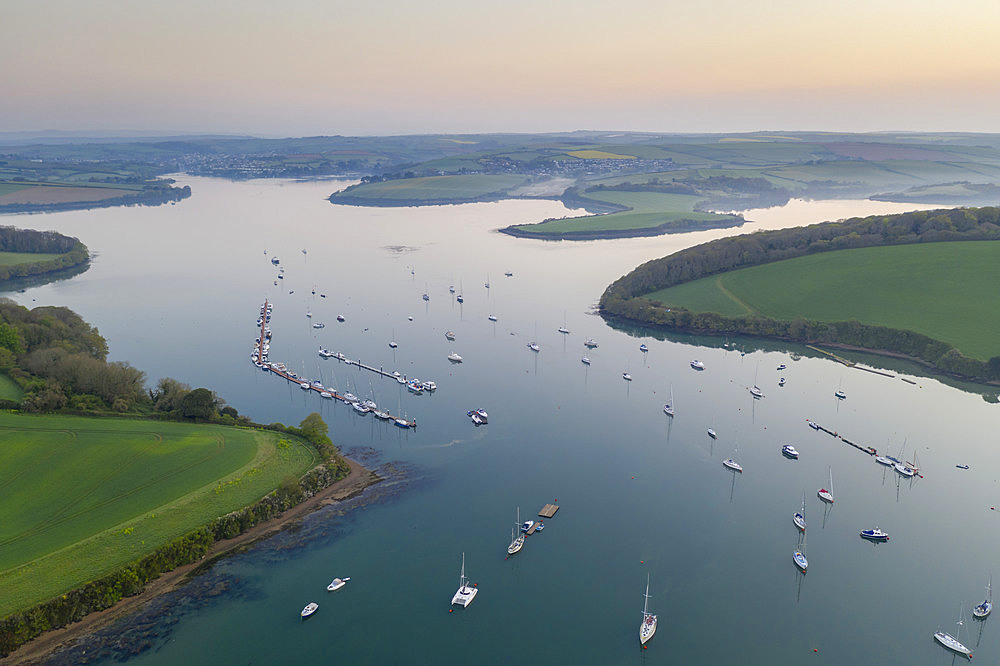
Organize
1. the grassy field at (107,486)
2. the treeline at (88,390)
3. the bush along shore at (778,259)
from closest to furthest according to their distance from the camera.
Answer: the grassy field at (107,486), the treeline at (88,390), the bush along shore at (778,259)

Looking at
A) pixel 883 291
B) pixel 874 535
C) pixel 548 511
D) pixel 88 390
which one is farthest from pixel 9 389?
pixel 883 291

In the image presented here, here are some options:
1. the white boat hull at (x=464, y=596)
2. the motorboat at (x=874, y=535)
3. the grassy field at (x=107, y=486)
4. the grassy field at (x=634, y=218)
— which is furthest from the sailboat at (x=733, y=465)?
the grassy field at (x=634, y=218)

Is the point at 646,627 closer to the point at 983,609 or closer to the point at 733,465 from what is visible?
the point at 983,609

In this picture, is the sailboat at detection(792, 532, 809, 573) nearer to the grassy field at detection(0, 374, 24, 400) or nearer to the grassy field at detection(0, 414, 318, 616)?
the grassy field at detection(0, 414, 318, 616)

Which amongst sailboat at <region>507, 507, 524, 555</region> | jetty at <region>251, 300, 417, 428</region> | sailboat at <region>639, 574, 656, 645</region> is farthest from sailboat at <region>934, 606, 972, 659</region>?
jetty at <region>251, 300, 417, 428</region>

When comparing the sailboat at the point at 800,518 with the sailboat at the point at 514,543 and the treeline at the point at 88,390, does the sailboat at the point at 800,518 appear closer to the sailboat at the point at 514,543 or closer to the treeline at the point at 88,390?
the sailboat at the point at 514,543

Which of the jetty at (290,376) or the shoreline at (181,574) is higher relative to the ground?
the jetty at (290,376)
